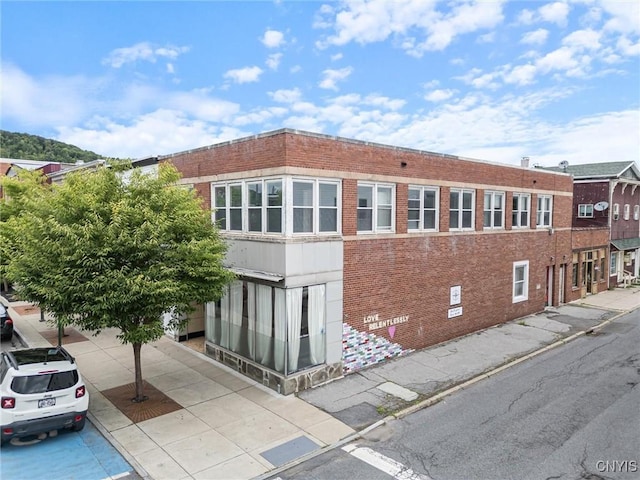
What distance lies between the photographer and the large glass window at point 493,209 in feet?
64.5

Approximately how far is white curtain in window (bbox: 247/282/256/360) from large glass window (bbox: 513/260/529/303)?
13414 millimetres

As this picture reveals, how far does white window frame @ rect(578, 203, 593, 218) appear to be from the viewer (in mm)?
31078

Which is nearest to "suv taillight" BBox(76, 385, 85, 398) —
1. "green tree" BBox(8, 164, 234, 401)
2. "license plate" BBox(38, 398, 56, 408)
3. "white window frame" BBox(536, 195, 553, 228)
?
"license plate" BBox(38, 398, 56, 408)

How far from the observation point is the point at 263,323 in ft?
45.1

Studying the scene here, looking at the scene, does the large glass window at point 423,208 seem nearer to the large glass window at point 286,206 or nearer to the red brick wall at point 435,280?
the red brick wall at point 435,280

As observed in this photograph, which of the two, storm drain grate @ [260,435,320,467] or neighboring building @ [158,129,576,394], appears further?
neighboring building @ [158,129,576,394]

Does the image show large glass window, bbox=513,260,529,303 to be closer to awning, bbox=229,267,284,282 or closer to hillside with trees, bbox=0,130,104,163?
Result: awning, bbox=229,267,284,282

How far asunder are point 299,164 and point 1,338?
14273 millimetres

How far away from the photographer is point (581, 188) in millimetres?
31703

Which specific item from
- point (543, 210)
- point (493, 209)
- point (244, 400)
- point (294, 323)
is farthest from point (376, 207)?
point (543, 210)

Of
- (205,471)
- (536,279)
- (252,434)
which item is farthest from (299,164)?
(536,279)

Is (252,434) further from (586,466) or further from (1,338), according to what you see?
(1,338)

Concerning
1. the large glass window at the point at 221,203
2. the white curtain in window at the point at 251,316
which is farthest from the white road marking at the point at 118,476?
the large glass window at the point at 221,203

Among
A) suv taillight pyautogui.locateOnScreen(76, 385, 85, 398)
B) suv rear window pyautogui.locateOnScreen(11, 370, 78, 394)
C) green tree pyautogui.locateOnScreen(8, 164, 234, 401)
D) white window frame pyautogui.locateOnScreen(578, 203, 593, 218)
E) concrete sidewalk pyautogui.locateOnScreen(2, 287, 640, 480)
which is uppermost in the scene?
white window frame pyautogui.locateOnScreen(578, 203, 593, 218)
